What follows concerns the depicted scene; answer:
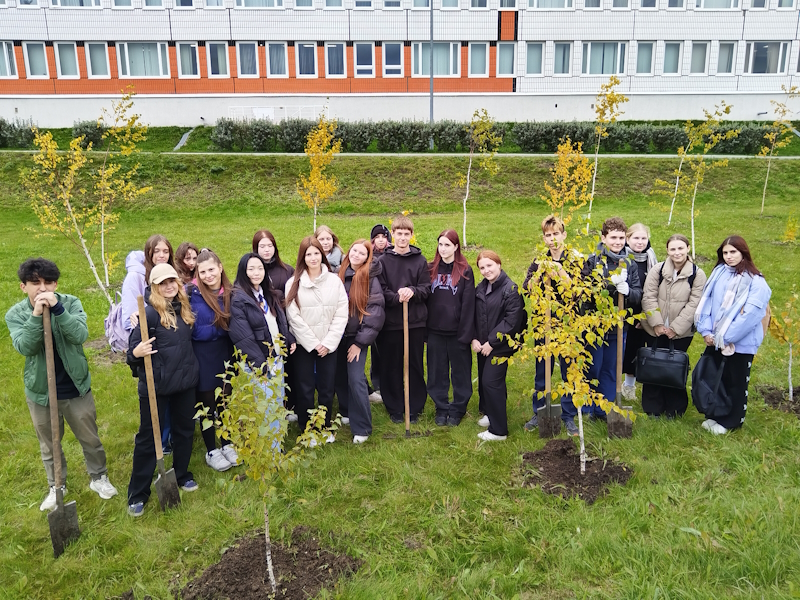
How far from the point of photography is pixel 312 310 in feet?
18.7

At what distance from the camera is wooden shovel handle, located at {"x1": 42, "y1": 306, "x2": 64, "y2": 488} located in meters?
4.21

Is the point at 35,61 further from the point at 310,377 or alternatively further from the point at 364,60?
the point at 310,377

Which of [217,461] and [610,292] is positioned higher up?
[610,292]

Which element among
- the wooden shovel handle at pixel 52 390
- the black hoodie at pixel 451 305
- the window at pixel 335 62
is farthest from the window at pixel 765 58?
the wooden shovel handle at pixel 52 390

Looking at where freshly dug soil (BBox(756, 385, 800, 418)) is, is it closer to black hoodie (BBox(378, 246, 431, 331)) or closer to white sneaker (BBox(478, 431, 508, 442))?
white sneaker (BBox(478, 431, 508, 442))

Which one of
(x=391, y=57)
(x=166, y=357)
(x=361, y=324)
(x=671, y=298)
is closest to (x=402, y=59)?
(x=391, y=57)

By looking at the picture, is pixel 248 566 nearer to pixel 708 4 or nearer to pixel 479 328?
pixel 479 328

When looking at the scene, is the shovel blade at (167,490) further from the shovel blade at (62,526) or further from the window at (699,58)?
the window at (699,58)

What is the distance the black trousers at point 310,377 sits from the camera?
582cm

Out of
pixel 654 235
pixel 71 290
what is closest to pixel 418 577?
pixel 71 290

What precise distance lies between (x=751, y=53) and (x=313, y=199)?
1177 inches

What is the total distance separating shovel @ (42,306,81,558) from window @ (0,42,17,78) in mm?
33779

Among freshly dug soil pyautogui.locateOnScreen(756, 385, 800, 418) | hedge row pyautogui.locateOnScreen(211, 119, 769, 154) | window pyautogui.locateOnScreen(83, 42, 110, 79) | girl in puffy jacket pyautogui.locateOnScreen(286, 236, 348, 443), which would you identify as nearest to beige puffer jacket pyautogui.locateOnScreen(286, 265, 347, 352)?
girl in puffy jacket pyautogui.locateOnScreen(286, 236, 348, 443)

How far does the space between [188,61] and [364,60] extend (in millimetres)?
9379
